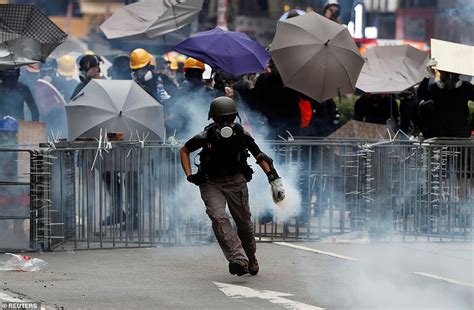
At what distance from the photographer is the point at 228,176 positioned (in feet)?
34.8

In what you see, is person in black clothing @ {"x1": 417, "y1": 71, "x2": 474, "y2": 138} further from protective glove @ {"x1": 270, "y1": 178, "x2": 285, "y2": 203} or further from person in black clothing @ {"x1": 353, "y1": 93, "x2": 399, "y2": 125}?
protective glove @ {"x1": 270, "y1": 178, "x2": 285, "y2": 203}

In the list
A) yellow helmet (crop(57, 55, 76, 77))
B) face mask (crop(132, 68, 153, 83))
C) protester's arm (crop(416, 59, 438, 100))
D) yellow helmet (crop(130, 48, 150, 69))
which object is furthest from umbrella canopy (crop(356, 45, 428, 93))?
yellow helmet (crop(57, 55, 76, 77))

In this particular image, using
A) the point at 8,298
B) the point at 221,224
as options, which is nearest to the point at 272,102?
the point at 221,224

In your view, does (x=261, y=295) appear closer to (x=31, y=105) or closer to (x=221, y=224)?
(x=221, y=224)

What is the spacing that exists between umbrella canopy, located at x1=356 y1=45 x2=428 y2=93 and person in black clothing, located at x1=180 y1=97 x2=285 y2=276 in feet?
16.4

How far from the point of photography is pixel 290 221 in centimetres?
1300

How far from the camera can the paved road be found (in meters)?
9.23

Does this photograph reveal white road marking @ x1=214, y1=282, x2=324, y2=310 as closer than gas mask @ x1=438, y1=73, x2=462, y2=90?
Yes

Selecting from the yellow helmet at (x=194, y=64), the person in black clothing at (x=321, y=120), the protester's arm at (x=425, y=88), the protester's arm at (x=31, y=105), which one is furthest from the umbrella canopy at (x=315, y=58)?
the protester's arm at (x=31, y=105)

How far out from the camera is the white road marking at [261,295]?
9.04m

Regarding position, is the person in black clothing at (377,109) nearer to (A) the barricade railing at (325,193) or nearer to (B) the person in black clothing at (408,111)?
(B) the person in black clothing at (408,111)

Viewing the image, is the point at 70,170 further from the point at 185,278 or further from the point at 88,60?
the point at 88,60

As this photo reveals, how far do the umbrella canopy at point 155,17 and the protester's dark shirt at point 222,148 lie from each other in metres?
5.51

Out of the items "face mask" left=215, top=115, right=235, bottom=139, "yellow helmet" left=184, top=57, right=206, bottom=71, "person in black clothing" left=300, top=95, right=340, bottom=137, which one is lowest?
"face mask" left=215, top=115, right=235, bottom=139
